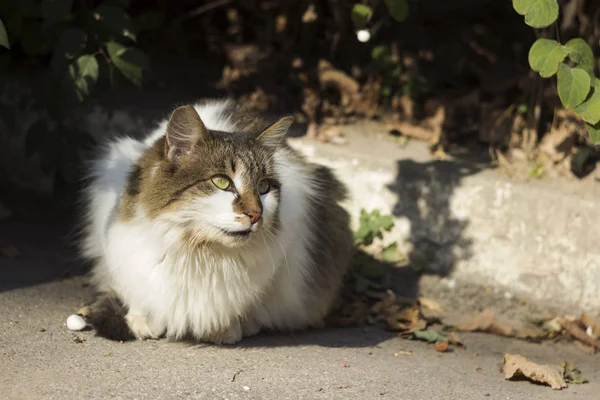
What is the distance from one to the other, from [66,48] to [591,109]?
2528 mm

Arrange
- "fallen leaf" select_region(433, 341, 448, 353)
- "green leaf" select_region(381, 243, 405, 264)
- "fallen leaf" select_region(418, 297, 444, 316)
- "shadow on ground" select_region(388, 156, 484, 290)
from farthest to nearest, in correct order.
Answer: "green leaf" select_region(381, 243, 405, 264) < "shadow on ground" select_region(388, 156, 484, 290) < "fallen leaf" select_region(418, 297, 444, 316) < "fallen leaf" select_region(433, 341, 448, 353)

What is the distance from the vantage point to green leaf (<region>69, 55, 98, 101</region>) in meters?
4.18

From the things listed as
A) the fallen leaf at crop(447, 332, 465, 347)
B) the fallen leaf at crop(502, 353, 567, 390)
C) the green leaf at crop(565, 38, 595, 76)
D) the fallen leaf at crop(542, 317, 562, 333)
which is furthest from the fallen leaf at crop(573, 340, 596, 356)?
the green leaf at crop(565, 38, 595, 76)

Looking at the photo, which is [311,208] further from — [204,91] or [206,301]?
[204,91]

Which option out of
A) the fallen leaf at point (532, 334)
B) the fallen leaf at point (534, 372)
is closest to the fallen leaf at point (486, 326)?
the fallen leaf at point (532, 334)

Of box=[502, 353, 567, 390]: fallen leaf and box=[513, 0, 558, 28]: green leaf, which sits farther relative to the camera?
box=[502, 353, 567, 390]: fallen leaf

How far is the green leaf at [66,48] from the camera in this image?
4.21 meters

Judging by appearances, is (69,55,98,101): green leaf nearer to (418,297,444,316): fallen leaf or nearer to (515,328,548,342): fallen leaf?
(418,297,444,316): fallen leaf

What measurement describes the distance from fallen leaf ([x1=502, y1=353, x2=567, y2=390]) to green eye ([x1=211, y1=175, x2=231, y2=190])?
1511mm

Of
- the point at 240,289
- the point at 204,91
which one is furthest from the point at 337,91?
the point at 240,289

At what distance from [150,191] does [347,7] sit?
2.77m

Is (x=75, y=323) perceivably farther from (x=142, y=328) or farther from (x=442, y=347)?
(x=442, y=347)

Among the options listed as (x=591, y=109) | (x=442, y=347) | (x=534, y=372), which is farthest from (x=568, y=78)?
(x=442, y=347)

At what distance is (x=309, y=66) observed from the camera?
585 cm
